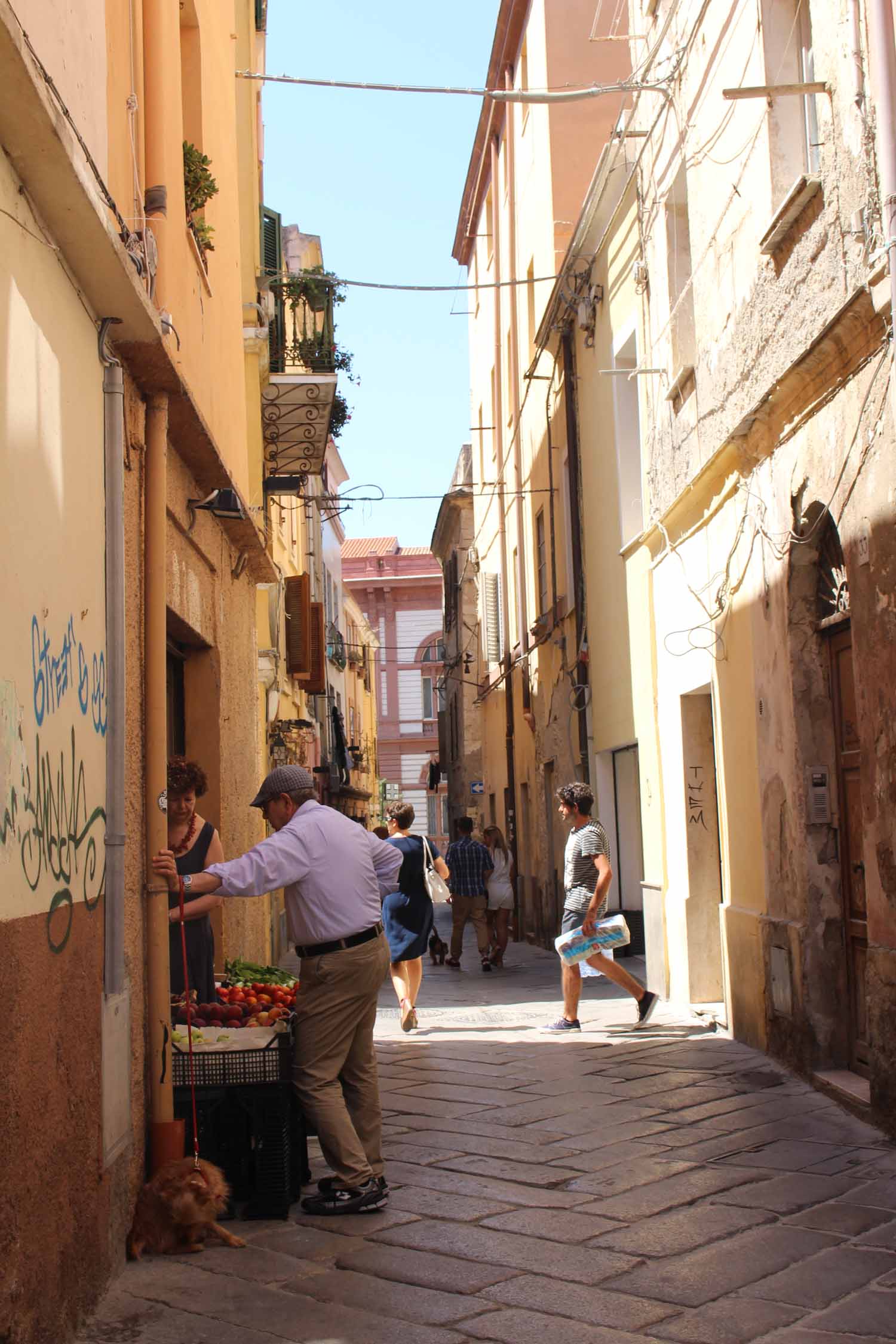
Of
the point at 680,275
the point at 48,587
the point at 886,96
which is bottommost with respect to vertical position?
the point at 48,587

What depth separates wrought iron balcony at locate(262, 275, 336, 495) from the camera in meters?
14.8

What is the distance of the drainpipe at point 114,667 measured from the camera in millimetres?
5152

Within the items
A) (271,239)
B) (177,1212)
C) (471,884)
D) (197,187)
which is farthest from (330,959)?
(271,239)

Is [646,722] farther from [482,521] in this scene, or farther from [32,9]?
[482,521]

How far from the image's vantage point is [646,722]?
12.4 metres

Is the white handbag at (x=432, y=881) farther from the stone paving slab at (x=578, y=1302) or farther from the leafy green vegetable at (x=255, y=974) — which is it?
the stone paving slab at (x=578, y=1302)

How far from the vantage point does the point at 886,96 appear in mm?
6223

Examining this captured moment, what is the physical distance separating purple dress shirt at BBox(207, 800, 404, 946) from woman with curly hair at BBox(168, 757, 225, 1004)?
2.62ft

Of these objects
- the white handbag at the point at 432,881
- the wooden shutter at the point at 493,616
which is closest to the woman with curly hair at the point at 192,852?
the white handbag at the point at 432,881

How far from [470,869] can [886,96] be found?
10.6 meters

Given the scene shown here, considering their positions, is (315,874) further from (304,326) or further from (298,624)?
(298,624)

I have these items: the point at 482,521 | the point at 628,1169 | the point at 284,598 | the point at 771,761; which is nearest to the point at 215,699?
the point at 771,761

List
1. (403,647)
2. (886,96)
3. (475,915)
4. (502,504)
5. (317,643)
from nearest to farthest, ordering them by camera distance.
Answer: (886,96)
(475,915)
(317,643)
(502,504)
(403,647)

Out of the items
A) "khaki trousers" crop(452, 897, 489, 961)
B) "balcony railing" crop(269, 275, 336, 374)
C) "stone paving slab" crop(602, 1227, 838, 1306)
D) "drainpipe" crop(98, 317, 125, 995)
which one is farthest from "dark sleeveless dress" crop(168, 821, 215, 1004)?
"khaki trousers" crop(452, 897, 489, 961)
